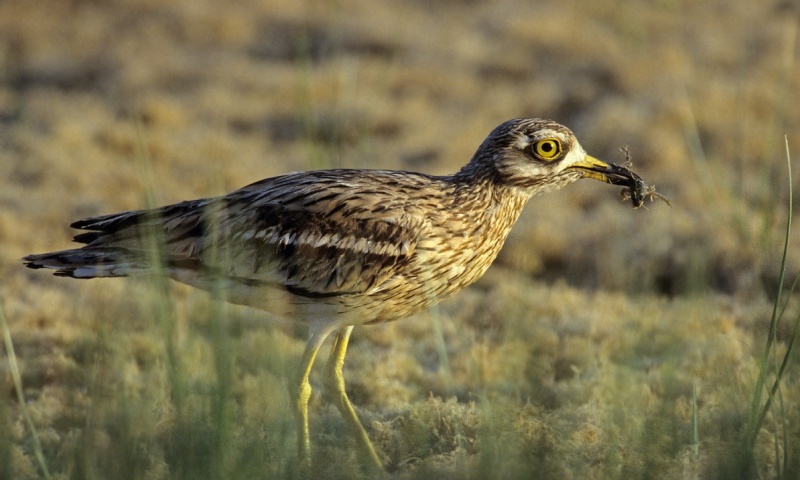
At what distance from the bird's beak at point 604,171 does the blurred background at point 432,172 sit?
0.53ft

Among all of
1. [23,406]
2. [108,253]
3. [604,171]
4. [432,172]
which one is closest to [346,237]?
[108,253]

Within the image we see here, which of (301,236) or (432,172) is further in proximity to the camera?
(432,172)

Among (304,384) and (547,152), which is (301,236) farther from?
(547,152)

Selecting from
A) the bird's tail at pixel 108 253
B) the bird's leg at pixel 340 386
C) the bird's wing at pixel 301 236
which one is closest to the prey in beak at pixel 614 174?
the bird's wing at pixel 301 236

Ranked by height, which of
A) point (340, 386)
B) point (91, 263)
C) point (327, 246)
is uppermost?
point (327, 246)

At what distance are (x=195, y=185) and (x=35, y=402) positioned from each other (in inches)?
171

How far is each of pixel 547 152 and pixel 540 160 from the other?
0.05m

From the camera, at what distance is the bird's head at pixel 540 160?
5.10 metres

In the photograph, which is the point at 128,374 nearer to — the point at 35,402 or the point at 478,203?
the point at 35,402

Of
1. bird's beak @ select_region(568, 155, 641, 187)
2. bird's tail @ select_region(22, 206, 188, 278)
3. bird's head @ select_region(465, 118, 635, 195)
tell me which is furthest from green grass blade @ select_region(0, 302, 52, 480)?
bird's beak @ select_region(568, 155, 641, 187)

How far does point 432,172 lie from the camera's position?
10.2 meters

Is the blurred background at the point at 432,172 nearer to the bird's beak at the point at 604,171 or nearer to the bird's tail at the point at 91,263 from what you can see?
the bird's beak at the point at 604,171

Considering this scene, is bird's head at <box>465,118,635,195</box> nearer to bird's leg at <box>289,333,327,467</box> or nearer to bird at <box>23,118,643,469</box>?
bird at <box>23,118,643,469</box>

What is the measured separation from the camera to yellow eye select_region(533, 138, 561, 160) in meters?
5.09
